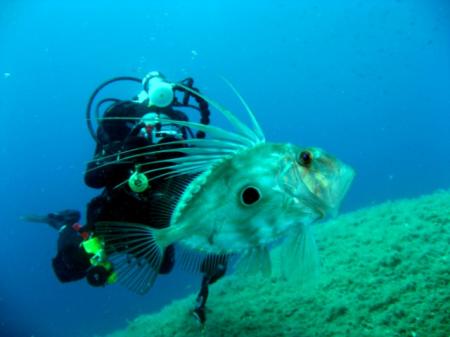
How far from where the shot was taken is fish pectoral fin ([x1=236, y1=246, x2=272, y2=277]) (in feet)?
6.54

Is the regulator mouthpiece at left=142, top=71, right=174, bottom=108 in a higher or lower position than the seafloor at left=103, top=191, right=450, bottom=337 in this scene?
higher

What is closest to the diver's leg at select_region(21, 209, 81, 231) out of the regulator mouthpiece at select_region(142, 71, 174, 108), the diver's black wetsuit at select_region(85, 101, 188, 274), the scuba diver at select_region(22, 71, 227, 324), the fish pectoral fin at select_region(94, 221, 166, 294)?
the scuba diver at select_region(22, 71, 227, 324)

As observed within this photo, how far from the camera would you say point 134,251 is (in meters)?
2.28

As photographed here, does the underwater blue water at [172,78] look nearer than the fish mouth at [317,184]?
No

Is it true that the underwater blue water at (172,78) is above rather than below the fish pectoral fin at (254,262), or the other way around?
above

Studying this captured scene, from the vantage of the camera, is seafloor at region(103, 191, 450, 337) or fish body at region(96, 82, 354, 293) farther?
seafloor at region(103, 191, 450, 337)

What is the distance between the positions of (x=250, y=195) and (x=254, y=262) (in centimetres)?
48

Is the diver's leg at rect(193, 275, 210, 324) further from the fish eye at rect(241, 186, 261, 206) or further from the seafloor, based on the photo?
the fish eye at rect(241, 186, 261, 206)

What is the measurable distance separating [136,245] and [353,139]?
93.3m

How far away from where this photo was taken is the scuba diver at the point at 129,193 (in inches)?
→ 98.8

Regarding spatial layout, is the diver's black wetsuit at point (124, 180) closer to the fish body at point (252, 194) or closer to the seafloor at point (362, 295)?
the fish body at point (252, 194)

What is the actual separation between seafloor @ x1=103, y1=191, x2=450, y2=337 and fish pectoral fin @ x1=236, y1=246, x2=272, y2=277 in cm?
137

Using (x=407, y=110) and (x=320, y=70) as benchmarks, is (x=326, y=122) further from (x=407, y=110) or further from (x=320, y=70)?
(x=407, y=110)

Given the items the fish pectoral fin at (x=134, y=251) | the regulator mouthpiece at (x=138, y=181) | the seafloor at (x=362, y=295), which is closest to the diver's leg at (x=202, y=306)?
the seafloor at (x=362, y=295)
